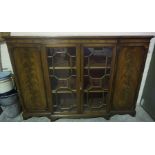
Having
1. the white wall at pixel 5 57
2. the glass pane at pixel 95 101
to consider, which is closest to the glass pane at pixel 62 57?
the glass pane at pixel 95 101

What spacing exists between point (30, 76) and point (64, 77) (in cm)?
43

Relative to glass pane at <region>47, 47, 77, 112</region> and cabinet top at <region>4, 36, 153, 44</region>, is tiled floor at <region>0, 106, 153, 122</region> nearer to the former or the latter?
glass pane at <region>47, 47, 77, 112</region>

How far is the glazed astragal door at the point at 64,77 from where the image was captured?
1.75 metres

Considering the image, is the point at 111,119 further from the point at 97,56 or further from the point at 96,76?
the point at 97,56

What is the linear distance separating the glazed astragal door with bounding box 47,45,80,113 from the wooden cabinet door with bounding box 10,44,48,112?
0.14m

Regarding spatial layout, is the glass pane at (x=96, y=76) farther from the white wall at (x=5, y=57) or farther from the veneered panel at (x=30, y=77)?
the white wall at (x=5, y=57)

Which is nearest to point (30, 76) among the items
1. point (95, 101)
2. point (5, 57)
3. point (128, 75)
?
point (5, 57)

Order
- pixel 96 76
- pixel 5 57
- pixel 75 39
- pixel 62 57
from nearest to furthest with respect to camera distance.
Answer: pixel 75 39 < pixel 62 57 < pixel 96 76 < pixel 5 57

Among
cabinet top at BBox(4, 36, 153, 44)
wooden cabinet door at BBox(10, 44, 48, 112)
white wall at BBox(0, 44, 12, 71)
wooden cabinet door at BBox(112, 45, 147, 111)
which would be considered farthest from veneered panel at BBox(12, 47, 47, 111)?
wooden cabinet door at BBox(112, 45, 147, 111)

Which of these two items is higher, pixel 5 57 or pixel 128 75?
pixel 5 57

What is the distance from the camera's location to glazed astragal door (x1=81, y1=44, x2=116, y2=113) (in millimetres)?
1766

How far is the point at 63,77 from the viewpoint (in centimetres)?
Answer: 192

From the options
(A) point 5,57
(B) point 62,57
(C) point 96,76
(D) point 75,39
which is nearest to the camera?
(D) point 75,39

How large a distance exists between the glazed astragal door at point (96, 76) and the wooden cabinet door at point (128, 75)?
4.2 inches
